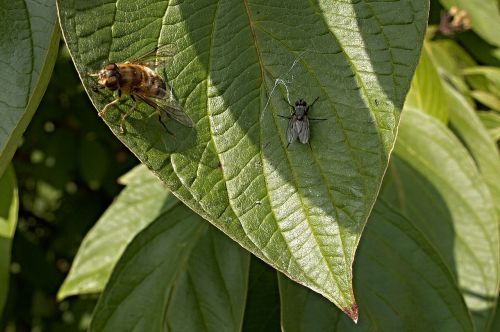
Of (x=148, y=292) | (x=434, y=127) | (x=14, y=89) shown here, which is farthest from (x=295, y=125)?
(x=434, y=127)

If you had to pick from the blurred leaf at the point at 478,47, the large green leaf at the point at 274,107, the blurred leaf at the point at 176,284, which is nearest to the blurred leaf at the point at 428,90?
the blurred leaf at the point at 478,47

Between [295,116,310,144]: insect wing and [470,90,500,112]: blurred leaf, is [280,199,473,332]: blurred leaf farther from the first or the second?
[470,90,500,112]: blurred leaf

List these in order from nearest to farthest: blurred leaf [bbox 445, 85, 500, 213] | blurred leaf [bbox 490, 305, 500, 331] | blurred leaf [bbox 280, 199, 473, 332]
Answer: blurred leaf [bbox 280, 199, 473, 332], blurred leaf [bbox 490, 305, 500, 331], blurred leaf [bbox 445, 85, 500, 213]

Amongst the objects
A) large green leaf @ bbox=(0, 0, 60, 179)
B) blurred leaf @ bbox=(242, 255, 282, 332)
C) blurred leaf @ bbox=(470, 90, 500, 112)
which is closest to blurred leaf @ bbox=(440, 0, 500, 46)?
blurred leaf @ bbox=(470, 90, 500, 112)

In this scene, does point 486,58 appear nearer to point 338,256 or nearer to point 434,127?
point 434,127

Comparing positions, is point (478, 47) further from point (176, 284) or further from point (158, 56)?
point (158, 56)

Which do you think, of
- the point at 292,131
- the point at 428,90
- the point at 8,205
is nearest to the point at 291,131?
the point at 292,131
